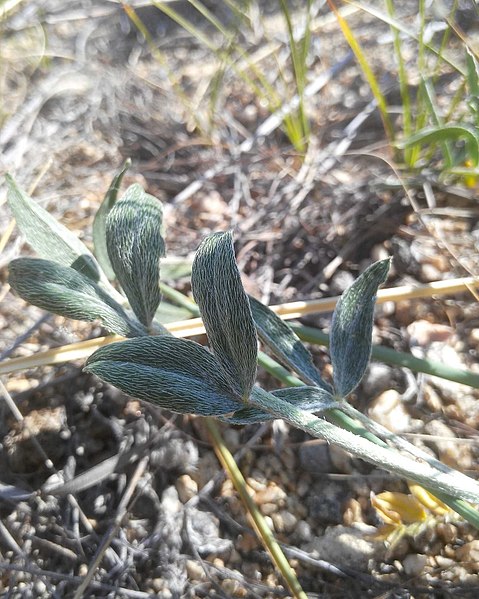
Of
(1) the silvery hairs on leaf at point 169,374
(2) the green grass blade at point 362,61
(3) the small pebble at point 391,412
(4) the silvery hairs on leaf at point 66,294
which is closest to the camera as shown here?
(1) the silvery hairs on leaf at point 169,374

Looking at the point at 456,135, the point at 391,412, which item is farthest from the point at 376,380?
the point at 456,135

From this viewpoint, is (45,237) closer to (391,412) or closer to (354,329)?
(354,329)

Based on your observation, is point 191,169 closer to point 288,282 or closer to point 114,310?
point 288,282

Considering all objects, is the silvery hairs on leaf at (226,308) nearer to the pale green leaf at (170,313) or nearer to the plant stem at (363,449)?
the plant stem at (363,449)

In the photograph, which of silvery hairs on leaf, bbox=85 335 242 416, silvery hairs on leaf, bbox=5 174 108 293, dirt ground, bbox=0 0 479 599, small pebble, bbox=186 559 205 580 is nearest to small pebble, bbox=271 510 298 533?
dirt ground, bbox=0 0 479 599

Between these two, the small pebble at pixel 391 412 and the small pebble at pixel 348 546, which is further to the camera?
the small pebble at pixel 391 412

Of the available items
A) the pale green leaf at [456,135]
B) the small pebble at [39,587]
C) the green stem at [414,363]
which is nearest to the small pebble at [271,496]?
the green stem at [414,363]

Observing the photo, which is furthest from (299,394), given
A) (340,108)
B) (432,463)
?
(340,108)
